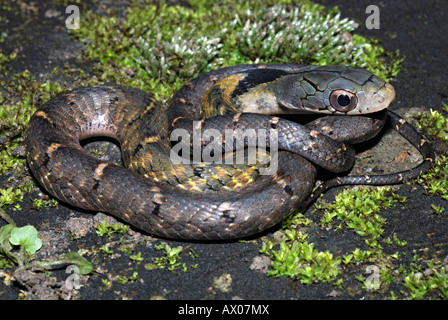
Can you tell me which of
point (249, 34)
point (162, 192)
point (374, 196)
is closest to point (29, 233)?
point (162, 192)

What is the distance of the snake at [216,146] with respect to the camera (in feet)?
20.5

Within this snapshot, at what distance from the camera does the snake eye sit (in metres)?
6.94

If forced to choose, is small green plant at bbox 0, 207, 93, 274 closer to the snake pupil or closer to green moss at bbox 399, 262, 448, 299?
green moss at bbox 399, 262, 448, 299

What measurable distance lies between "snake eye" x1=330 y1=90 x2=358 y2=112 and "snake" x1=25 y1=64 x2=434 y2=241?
0.6 inches

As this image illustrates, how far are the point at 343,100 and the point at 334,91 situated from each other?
19cm

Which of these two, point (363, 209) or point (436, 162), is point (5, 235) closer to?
point (363, 209)

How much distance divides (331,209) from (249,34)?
457 cm

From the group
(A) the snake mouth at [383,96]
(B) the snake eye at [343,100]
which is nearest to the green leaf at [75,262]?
(B) the snake eye at [343,100]

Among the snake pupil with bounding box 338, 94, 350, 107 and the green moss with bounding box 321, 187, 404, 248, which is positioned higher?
the snake pupil with bounding box 338, 94, 350, 107

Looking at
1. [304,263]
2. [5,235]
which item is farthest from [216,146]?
[5,235]

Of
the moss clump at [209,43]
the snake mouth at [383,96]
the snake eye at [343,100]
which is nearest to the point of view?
the snake mouth at [383,96]

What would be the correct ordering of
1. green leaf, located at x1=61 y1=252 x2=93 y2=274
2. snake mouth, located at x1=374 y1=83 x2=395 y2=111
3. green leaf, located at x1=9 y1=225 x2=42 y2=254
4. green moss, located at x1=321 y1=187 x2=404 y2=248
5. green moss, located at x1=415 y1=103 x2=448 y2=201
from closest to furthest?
green leaf, located at x1=61 y1=252 x2=93 y2=274, green leaf, located at x1=9 y1=225 x2=42 y2=254, green moss, located at x1=321 y1=187 x2=404 y2=248, snake mouth, located at x1=374 y1=83 x2=395 y2=111, green moss, located at x1=415 y1=103 x2=448 y2=201

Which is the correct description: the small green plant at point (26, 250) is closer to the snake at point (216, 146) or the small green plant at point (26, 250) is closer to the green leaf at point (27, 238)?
the green leaf at point (27, 238)

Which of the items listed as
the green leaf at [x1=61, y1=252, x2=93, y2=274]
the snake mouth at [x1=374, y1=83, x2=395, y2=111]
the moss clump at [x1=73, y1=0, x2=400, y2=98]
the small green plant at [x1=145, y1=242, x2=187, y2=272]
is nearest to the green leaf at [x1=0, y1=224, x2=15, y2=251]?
the green leaf at [x1=61, y1=252, x2=93, y2=274]
